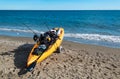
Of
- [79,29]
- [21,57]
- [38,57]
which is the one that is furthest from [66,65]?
[79,29]

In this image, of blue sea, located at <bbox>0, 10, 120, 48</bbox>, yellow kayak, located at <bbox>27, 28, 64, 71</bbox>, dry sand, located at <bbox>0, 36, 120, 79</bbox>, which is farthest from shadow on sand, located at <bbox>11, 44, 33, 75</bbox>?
blue sea, located at <bbox>0, 10, 120, 48</bbox>

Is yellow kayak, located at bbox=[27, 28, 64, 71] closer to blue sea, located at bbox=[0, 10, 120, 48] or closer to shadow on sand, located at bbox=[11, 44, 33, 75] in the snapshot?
shadow on sand, located at bbox=[11, 44, 33, 75]

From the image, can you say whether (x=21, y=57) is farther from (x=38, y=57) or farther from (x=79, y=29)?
(x=79, y=29)

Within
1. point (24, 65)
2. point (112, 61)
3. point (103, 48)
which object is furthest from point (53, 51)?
point (103, 48)

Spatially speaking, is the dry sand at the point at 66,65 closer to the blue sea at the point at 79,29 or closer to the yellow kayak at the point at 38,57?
the yellow kayak at the point at 38,57

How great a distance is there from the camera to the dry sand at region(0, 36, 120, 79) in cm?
898

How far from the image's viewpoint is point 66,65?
33.7 ft

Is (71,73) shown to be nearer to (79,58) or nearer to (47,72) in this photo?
(47,72)

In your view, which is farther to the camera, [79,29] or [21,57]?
[79,29]

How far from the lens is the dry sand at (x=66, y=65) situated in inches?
354

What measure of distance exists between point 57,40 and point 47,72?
403 cm

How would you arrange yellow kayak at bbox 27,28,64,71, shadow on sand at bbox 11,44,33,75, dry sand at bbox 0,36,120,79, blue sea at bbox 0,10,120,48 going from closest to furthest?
dry sand at bbox 0,36,120,79 → yellow kayak at bbox 27,28,64,71 → shadow on sand at bbox 11,44,33,75 → blue sea at bbox 0,10,120,48

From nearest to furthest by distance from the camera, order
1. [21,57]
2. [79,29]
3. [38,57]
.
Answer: [38,57] < [21,57] < [79,29]

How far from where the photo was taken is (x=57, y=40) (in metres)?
13.1
